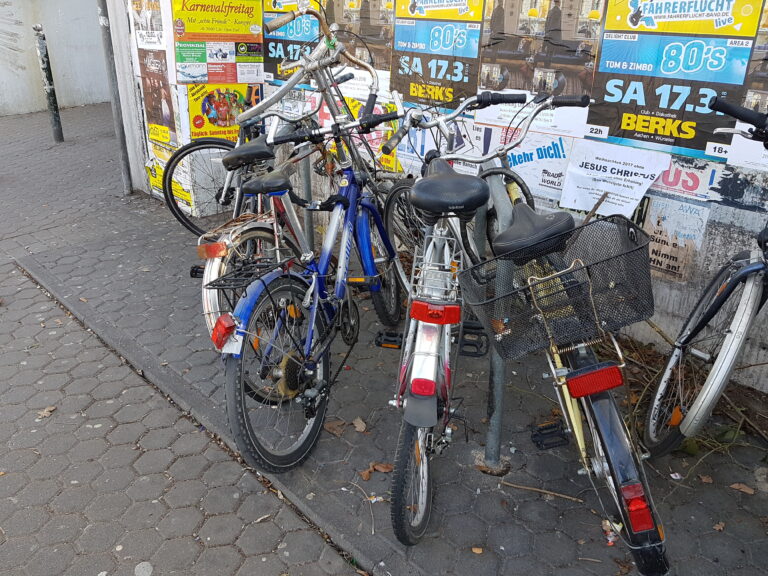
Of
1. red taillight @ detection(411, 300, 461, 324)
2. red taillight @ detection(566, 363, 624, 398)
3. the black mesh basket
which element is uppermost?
the black mesh basket

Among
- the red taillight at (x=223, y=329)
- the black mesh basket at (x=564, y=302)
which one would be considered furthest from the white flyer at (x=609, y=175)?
the red taillight at (x=223, y=329)

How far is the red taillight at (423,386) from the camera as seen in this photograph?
92.7 inches

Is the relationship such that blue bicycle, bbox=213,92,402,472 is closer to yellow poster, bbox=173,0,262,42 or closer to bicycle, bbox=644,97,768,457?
bicycle, bbox=644,97,768,457

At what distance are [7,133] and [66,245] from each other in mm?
5948

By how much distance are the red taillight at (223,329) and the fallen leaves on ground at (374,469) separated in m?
1.03

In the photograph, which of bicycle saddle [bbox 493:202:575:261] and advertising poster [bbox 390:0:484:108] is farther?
advertising poster [bbox 390:0:484:108]

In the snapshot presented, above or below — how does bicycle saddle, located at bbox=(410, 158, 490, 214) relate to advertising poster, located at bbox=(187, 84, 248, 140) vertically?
above

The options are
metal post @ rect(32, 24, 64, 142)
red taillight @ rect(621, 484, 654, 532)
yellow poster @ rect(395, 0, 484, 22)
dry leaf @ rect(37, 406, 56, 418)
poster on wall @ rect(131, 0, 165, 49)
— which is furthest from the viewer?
metal post @ rect(32, 24, 64, 142)

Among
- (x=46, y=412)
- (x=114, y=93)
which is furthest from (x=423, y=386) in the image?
(x=114, y=93)

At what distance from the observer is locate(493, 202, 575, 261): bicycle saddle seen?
7.43 ft

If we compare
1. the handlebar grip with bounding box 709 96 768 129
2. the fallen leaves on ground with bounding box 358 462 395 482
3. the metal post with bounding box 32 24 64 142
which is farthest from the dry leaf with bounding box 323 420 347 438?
the metal post with bounding box 32 24 64 142

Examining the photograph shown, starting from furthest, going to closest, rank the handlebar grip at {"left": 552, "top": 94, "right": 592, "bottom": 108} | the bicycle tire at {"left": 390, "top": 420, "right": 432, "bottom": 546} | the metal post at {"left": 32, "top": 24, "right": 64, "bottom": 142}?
the metal post at {"left": 32, "top": 24, "right": 64, "bottom": 142} → the handlebar grip at {"left": 552, "top": 94, "right": 592, "bottom": 108} → the bicycle tire at {"left": 390, "top": 420, "right": 432, "bottom": 546}

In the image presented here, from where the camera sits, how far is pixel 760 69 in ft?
10.9

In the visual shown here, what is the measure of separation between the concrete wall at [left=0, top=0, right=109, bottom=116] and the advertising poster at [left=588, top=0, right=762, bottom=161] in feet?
37.8
